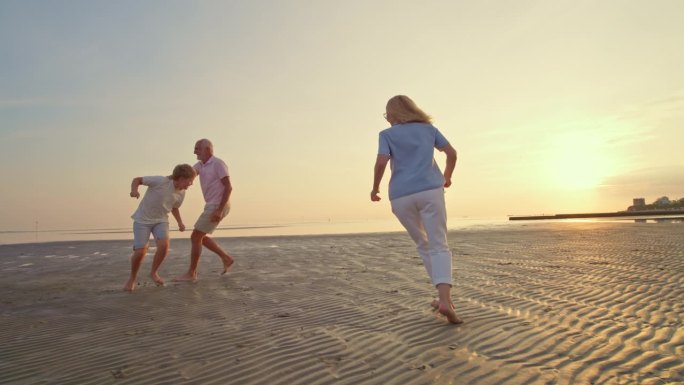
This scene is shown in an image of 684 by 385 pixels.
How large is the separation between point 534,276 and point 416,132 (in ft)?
12.4

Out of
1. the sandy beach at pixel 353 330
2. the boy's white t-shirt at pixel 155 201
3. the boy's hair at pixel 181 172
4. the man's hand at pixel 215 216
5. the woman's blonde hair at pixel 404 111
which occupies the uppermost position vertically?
the woman's blonde hair at pixel 404 111

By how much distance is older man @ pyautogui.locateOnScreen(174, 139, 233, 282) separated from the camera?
7.51m

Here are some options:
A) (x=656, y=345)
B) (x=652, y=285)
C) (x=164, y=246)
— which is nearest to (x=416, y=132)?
(x=656, y=345)

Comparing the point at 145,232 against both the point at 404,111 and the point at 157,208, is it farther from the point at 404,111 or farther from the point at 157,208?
the point at 404,111

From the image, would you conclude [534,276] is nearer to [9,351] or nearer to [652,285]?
[652,285]

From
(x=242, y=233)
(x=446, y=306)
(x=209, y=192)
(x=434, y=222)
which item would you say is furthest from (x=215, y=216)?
(x=242, y=233)

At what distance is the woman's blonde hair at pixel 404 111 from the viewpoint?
179 inches

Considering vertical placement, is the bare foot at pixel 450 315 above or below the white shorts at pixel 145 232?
below

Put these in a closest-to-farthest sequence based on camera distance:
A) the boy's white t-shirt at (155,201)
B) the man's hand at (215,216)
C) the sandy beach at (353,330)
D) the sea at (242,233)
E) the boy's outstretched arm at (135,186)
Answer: the sandy beach at (353,330) → the boy's outstretched arm at (135,186) → the boy's white t-shirt at (155,201) → the man's hand at (215,216) → the sea at (242,233)

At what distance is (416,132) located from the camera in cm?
446

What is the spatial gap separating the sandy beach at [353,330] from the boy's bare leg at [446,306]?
0.10m

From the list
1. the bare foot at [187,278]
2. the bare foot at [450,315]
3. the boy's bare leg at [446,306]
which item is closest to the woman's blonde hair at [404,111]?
the boy's bare leg at [446,306]

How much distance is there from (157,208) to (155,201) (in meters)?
0.11

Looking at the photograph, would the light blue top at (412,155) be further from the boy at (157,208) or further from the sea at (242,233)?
the sea at (242,233)
